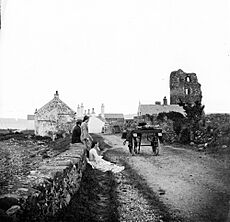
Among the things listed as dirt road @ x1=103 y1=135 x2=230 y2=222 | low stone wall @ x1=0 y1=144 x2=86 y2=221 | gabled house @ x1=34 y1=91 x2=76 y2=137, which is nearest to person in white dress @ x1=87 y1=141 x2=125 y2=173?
dirt road @ x1=103 y1=135 x2=230 y2=222

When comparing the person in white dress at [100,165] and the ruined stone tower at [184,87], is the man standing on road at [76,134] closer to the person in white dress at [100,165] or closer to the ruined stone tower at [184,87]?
the person in white dress at [100,165]

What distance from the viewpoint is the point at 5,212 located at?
2234 millimetres

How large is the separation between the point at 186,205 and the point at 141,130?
566cm

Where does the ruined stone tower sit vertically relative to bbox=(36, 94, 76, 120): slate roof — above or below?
above

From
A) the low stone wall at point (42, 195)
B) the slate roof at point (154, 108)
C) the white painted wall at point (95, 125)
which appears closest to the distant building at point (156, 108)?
the slate roof at point (154, 108)

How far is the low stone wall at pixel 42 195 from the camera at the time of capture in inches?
93.2

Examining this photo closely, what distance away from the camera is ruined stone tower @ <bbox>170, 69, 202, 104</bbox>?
33.4 metres

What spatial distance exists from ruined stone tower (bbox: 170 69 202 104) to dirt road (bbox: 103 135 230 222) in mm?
25906

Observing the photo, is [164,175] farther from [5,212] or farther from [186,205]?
[5,212]

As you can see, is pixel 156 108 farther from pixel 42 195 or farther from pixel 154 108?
pixel 42 195

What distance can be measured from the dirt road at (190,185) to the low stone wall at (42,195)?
1.55 metres

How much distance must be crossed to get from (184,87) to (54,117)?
18456 millimetres

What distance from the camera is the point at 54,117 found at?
821 inches

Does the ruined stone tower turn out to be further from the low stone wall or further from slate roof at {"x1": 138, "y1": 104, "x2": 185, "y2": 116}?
the low stone wall
